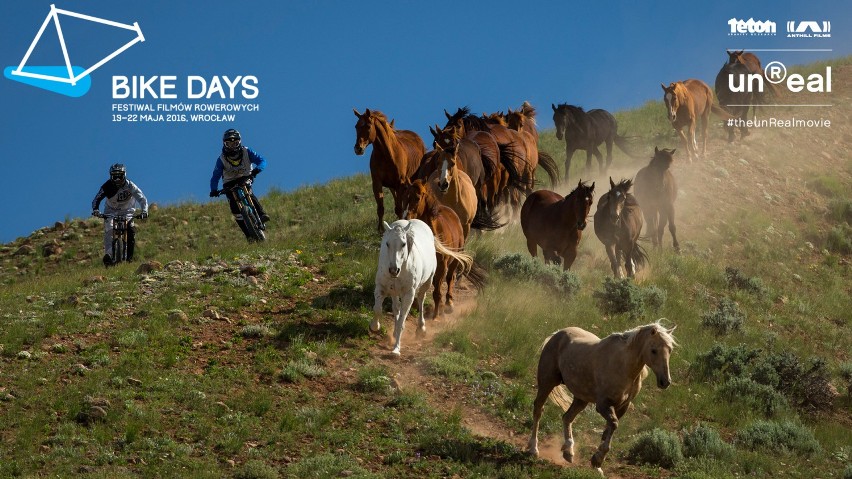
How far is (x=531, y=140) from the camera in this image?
2822 cm

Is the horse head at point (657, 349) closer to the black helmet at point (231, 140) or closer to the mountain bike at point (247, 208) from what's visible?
the mountain bike at point (247, 208)

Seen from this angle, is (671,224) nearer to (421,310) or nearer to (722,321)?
(722,321)

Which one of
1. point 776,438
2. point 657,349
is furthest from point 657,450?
point 776,438

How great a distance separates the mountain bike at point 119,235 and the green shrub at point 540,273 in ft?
25.4

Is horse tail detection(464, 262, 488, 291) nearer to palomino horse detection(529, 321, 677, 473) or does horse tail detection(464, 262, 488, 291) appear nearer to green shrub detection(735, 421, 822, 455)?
green shrub detection(735, 421, 822, 455)

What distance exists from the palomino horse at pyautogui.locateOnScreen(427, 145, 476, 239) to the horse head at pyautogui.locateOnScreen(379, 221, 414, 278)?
3852mm

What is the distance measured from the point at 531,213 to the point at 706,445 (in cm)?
812

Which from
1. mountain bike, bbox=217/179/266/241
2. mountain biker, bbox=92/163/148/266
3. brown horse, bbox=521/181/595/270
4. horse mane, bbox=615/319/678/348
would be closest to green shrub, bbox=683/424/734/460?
horse mane, bbox=615/319/678/348

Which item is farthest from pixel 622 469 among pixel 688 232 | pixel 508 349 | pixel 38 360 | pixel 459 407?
pixel 688 232

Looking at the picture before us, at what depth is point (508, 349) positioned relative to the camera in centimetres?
1827

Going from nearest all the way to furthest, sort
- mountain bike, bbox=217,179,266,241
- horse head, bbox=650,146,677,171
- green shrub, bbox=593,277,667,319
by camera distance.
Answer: green shrub, bbox=593,277,667,319 → mountain bike, bbox=217,179,266,241 → horse head, bbox=650,146,677,171

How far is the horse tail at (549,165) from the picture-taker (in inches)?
1147

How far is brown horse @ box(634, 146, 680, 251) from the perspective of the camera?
86.3 feet

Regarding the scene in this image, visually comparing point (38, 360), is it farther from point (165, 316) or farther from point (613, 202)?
point (613, 202)
